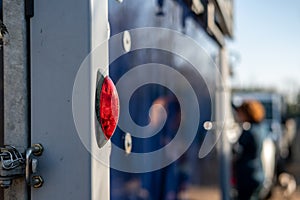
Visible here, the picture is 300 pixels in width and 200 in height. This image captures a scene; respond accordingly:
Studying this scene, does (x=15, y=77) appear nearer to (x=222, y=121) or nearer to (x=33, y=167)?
(x=33, y=167)

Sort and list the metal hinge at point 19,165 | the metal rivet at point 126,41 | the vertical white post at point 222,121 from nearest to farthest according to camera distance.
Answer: the metal hinge at point 19,165 < the metal rivet at point 126,41 < the vertical white post at point 222,121

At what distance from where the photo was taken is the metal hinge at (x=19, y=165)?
3.61 ft

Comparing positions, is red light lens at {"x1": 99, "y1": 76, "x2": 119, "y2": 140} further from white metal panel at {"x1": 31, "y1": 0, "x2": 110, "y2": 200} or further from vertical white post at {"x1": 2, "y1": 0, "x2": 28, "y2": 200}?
vertical white post at {"x1": 2, "y1": 0, "x2": 28, "y2": 200}

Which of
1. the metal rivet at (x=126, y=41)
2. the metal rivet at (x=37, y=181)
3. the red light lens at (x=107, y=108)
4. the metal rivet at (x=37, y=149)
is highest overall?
the metal rivet at (x=126, y=41)

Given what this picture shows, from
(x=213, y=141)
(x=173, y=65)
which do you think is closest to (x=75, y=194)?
(x=173, y=65)

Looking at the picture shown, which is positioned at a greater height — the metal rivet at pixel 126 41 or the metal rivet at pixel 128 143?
the metal rivet at pixel 126 41

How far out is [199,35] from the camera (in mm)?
2867

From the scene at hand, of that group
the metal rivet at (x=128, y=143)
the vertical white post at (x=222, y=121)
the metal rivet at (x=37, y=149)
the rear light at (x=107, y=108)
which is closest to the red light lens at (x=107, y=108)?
the rear light at (x=107, y=108)

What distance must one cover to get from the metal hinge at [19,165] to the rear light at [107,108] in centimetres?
16

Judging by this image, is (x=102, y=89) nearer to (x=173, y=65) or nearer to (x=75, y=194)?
(x=75, y=194)

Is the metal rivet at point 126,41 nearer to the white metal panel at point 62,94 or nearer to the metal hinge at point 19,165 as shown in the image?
the white metal panel at point 62,94

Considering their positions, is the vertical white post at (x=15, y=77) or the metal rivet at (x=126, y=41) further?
the metal rivet at (x=126, y=41)

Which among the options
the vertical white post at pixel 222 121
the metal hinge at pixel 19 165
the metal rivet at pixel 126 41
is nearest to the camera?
the metal hinge at pixel 19 165

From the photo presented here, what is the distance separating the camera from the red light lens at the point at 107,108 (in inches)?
47.1
